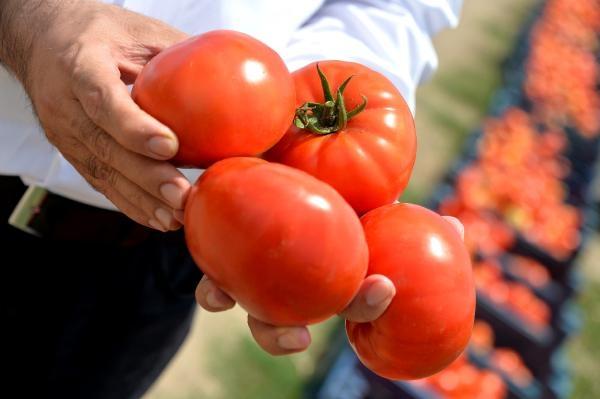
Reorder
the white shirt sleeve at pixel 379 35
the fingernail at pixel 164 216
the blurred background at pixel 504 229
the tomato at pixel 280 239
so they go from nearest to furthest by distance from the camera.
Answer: the tomato at pixel 280 239, the fingernail at pixel 164 216, the white shirt sleeve at pixel 379 35, the blurred background at pixel 504 229

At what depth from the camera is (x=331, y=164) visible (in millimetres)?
903

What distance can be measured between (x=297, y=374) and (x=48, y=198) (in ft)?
5.04

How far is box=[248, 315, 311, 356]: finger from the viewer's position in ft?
2.73

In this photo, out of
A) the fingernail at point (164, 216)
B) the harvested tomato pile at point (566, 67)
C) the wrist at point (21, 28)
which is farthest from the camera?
the harvested tomato pile at point (566, 67)

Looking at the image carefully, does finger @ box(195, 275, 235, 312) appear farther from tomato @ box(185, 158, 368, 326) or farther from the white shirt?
the white shirt

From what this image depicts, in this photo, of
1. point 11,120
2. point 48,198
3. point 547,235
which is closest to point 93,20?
point 11,120

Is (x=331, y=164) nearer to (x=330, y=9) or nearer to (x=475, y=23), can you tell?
(x=330, y=9)

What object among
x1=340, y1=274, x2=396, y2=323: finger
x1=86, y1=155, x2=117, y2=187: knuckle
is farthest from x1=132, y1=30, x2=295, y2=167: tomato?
x1=340, y1=274, x2=396, y2=323: finger

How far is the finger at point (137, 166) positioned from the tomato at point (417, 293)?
0.28 m

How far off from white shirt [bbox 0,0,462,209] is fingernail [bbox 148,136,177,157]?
17.8 inches

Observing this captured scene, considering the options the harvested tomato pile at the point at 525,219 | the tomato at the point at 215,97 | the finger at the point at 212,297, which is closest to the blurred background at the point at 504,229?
the harvested tomato pile at the point at 525,219

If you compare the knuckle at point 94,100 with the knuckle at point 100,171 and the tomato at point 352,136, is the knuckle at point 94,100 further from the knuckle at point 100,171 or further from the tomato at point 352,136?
the tomato at point 352,136

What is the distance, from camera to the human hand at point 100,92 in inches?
32.8

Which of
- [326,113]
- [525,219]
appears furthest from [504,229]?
[326,113]
